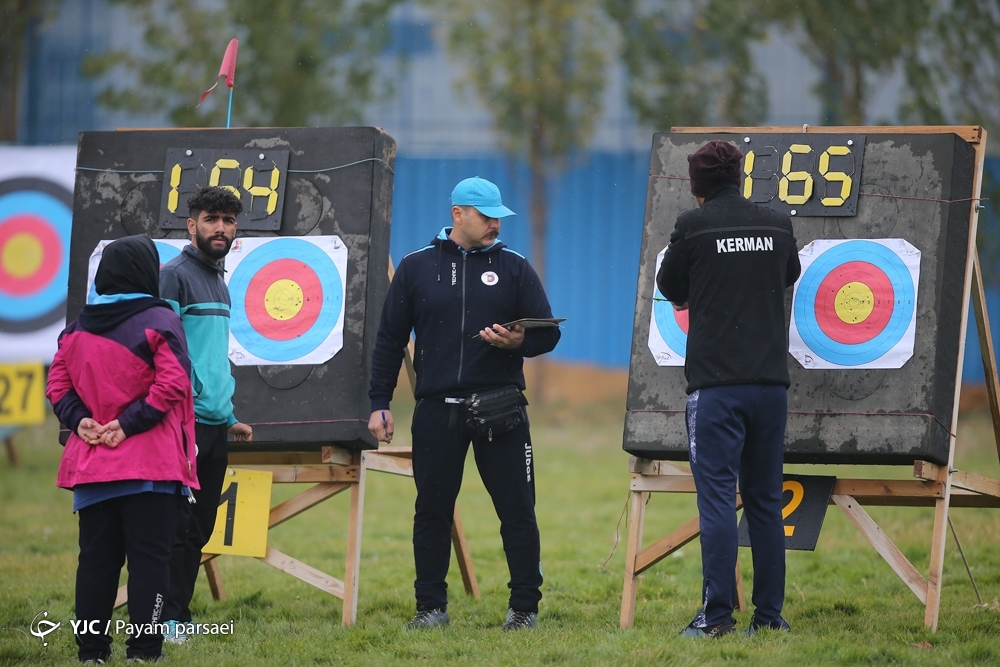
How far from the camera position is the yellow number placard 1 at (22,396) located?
33.1 feet

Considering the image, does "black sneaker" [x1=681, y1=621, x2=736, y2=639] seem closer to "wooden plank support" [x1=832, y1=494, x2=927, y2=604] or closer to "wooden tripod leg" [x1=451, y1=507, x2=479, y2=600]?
"wooden plank support" [x1=832, y1=494, x2=927, y2=604]

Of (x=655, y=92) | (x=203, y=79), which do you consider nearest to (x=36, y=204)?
(x=203, y=79)

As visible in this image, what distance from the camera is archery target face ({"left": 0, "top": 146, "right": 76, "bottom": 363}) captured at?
1034cm

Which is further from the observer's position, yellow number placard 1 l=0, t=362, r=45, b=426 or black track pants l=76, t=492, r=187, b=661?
yellow number placard 1 l=0, t=362, r=45, b=426

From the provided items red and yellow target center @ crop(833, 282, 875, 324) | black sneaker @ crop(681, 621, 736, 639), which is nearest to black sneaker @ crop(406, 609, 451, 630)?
black sneaker @ crop(681, 621, 736, 639)

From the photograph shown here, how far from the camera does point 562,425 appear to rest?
13516 millimetres

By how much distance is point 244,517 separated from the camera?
17.7 ft

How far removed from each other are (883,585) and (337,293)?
3047 mm

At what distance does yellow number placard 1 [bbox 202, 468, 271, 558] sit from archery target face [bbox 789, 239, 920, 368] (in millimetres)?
2360

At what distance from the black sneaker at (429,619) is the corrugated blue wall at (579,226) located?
9110mm

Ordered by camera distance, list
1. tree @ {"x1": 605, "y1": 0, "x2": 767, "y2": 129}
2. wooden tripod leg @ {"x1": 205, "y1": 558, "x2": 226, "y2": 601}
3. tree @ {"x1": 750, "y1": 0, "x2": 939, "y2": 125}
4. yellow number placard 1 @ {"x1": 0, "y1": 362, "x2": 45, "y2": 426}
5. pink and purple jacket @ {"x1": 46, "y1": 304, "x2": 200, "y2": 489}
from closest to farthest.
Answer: pink and purple jacket @ {"x1": 46, "y1": 304, "x2": 200, "y2": 489}, wooden tripod leg @ {"x1": 205, "y1": 558, "x2": 226, "y2": 601}, yellow number placard 1 @ {"x1": 0, "y1": 362, "x2": 45, "y2": 426}, tree @ {"x1": 750, "y1": 0, "x2": 939, "y2": 125}, tree @ {"x1": 605, "y1": 0, "x2": 767, "y2": 129}

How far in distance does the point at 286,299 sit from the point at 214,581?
4.78 ft

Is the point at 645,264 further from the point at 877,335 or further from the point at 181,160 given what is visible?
the point at 181,160

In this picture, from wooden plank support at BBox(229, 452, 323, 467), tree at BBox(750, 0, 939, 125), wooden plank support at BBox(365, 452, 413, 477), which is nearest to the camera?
wooden plank support at BBox(365, 452, 413, 477)
